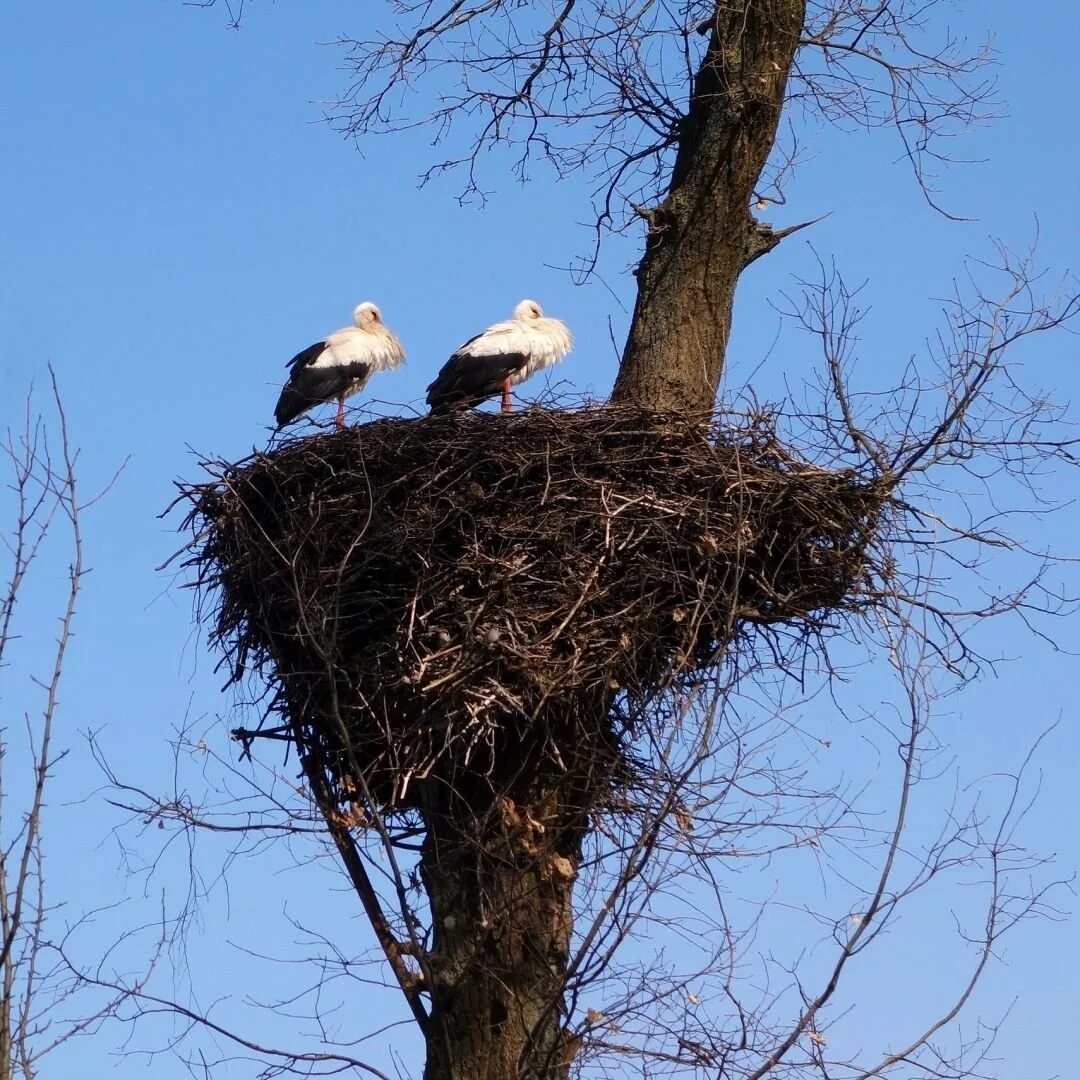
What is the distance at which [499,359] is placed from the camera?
36.2ft

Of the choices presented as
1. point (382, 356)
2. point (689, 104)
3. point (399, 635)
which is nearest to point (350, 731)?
point (399, 635)

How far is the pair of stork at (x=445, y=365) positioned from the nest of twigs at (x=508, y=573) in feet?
6.80

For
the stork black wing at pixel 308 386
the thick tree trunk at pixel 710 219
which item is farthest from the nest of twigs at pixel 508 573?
the stork black wing at pixel 308 386

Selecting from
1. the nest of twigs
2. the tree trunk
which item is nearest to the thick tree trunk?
the nest of twigs

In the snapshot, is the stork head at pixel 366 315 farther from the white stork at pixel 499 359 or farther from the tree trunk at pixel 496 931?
the tree trunk at pixel 496 931

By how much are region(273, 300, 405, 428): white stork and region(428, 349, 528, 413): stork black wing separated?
86 centimetres

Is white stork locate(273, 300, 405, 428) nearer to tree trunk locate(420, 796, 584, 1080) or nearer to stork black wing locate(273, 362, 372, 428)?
stork black wing locate(273, 362, 372, 428)

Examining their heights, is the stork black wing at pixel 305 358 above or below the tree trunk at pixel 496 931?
above

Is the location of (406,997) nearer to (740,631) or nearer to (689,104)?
(740,631)

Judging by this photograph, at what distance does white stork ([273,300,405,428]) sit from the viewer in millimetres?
11711

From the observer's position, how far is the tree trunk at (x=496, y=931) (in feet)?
23.2

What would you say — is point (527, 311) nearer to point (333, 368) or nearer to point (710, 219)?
point (333, 368)

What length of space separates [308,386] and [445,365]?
1.08 meters

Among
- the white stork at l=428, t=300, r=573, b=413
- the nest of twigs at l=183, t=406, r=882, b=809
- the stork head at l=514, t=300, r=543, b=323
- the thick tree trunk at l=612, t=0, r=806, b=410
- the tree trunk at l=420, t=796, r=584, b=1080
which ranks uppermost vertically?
the stork head at l=514, t=300, r=543, b=323
